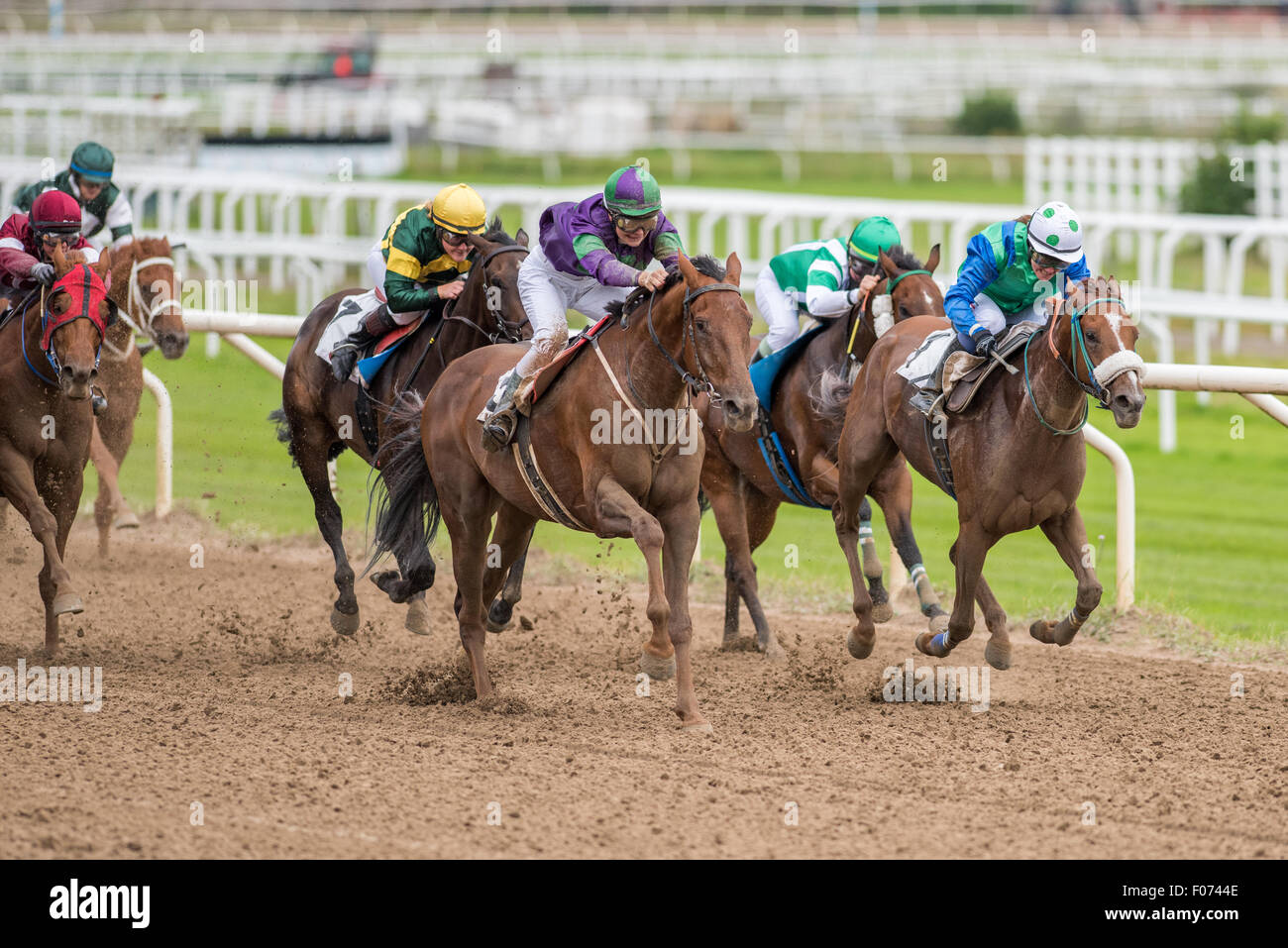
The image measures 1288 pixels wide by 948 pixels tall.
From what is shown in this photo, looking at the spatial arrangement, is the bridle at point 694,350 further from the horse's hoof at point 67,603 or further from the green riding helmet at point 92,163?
the green riding helmet at point 92,163

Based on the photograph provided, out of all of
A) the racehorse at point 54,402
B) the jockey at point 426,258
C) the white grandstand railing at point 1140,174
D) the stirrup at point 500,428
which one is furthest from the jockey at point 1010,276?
the white grandstand railing at point 1140,174

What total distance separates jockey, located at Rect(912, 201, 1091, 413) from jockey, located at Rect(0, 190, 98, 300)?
391cm

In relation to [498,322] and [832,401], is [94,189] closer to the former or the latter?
[498,322]

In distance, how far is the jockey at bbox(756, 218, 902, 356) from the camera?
7.75 meters

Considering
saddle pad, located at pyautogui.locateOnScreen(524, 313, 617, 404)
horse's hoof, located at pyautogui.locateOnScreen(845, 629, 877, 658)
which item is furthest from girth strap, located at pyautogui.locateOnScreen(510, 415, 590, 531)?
horse's hoof, located at pyautogui.locateOnScreen(845, 629, 877, 658)

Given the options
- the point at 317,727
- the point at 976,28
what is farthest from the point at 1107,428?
the point at 976,28

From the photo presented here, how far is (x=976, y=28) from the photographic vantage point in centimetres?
4100

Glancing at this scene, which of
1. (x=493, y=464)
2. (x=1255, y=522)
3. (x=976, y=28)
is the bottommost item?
(x=1255, y=522)

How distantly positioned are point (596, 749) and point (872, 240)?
299 cm

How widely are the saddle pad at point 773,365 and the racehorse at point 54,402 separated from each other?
3021 millimetres

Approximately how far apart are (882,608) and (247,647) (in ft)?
9.78

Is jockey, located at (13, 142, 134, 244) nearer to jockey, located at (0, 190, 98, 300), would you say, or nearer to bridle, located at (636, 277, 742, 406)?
jockey, located at (0, 190, 98, 300)

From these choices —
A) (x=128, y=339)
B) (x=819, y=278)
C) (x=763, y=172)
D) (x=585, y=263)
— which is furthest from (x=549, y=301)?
(x=763, y=172)
